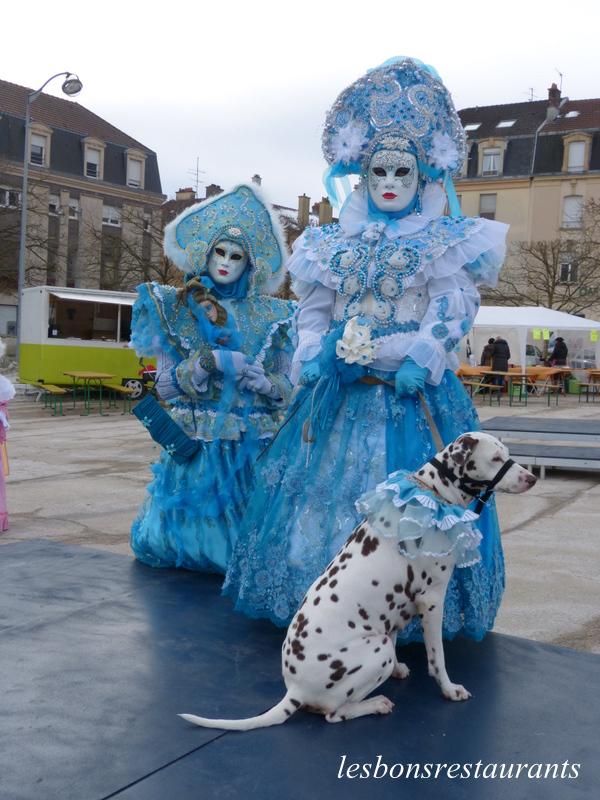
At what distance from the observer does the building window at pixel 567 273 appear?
2736 cm

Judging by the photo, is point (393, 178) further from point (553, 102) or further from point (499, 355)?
point (553, 102)

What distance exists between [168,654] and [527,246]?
28.2m

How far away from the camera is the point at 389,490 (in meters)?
2.53

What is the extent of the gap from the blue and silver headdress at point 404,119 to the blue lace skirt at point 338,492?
92 centimetres

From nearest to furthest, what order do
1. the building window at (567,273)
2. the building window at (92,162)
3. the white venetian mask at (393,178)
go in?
the white venetian mask at (393,178) → the building window at (567,273) → the building window at (92,162)

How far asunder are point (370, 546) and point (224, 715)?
704 mm

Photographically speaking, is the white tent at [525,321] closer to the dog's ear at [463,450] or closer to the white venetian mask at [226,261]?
the white venetian mask at [226,261]

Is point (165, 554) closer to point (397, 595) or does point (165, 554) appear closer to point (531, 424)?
point (397, 595)

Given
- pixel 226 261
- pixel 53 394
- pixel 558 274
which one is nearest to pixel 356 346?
pixel 226 261

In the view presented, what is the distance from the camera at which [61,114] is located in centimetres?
3644

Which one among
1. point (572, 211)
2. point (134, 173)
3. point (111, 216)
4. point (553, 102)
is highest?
point (553, 102)

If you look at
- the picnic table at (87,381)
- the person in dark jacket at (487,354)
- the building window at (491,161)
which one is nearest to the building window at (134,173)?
the building window at (491,161)

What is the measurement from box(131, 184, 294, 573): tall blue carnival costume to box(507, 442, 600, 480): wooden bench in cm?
527

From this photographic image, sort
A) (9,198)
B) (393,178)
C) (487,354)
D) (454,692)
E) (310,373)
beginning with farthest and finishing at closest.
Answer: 1. (9,198)
2. (487,354)
3. (393,178)
4. (310,373)
5. (454,692)
